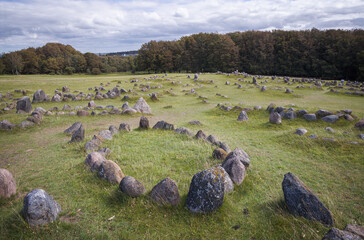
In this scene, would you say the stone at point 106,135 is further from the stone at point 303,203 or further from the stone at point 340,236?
the stone at point 340,236

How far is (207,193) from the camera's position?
5109 mm

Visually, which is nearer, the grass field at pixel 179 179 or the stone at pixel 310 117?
the grass field at pixel 179 179

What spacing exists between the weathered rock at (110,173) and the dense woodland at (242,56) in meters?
62.1

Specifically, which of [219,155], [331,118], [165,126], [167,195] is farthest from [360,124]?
[167,195]

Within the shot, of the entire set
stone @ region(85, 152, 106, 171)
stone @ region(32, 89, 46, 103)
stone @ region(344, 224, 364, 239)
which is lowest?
stone @ region(344, 224, 364, 239)

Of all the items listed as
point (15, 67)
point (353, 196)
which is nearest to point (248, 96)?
point (353, 196)

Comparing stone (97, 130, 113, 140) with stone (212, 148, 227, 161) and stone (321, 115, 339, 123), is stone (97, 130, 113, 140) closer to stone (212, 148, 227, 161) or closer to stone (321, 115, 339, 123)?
stone (212, 148, 227, 161)

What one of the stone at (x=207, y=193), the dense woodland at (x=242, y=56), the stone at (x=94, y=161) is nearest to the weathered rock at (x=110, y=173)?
the stone at (x=94, y=161)

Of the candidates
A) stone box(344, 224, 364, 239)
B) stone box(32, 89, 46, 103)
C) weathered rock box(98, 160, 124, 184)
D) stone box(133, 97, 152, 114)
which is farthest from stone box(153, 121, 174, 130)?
stone box(32, 89, 46, 103)

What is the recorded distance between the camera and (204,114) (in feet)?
62.4

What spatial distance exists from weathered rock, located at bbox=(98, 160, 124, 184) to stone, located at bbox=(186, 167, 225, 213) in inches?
99.5

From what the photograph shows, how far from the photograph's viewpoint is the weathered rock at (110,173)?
256 inches

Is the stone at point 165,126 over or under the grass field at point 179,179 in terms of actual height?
over

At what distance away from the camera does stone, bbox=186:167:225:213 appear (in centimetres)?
512
